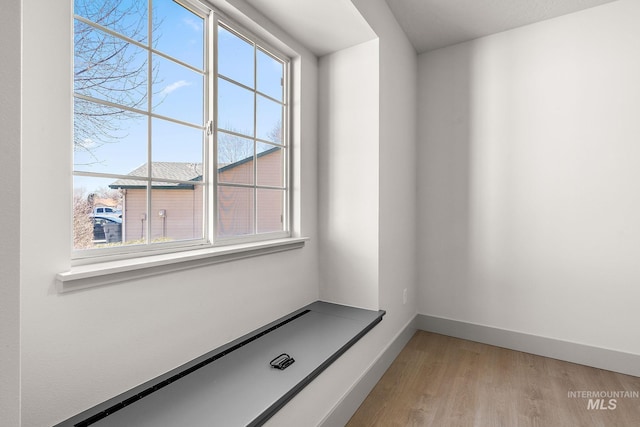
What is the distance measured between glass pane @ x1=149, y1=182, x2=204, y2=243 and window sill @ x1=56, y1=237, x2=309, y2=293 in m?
0.10

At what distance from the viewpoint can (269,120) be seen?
2.01 metres

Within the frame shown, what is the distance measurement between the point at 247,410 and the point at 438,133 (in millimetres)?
2550

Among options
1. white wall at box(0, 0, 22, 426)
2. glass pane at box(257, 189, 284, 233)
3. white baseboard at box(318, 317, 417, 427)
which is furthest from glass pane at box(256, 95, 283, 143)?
white baseboard at box(318, 317, 417, 427)

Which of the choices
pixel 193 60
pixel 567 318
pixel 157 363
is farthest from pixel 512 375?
pixel 193 60

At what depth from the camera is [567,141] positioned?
7.57 feet

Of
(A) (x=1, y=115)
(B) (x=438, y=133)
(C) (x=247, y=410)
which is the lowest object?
(C) (x=247, y=410)

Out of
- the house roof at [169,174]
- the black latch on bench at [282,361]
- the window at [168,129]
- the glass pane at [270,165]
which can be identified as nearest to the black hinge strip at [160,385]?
the black latch on bench at [282,361]

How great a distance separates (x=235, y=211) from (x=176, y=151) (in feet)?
1.47

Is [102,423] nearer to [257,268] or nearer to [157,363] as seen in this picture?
[157,363]

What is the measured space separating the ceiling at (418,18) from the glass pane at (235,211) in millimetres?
1032

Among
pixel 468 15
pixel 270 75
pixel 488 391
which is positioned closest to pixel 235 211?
pixel 270 75

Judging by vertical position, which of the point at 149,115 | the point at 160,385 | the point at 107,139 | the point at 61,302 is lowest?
the point at 160,385

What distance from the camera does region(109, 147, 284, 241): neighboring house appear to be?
1305 mm

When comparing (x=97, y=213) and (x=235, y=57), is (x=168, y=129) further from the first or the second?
(x=235, y=57)
